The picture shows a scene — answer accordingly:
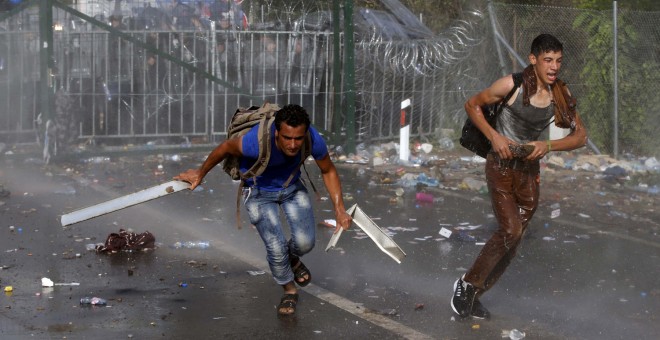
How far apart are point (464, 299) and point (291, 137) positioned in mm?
1471

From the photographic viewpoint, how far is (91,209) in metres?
6.40

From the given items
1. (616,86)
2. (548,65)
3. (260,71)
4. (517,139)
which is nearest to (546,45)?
(548,65)

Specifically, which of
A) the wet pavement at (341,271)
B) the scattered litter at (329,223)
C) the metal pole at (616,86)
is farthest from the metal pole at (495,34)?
the scattered litter at (329,223)

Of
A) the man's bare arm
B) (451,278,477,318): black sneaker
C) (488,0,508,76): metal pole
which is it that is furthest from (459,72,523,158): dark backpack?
(488,0,508,76): metal pole

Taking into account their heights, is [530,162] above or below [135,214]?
above

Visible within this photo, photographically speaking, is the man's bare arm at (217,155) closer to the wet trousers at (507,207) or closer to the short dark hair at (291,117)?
the short dark hair at (291,117)

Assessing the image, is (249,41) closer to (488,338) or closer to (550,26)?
(550,26)

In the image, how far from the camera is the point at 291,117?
5848 mm

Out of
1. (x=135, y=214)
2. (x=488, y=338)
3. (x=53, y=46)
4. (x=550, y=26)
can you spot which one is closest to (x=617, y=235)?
(x=488, y=338)

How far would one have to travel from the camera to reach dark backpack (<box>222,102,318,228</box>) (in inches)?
239

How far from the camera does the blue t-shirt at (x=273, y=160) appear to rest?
20.0ft

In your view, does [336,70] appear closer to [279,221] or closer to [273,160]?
[279,221]

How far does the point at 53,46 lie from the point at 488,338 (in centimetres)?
944

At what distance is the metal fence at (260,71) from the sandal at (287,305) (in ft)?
26.7
